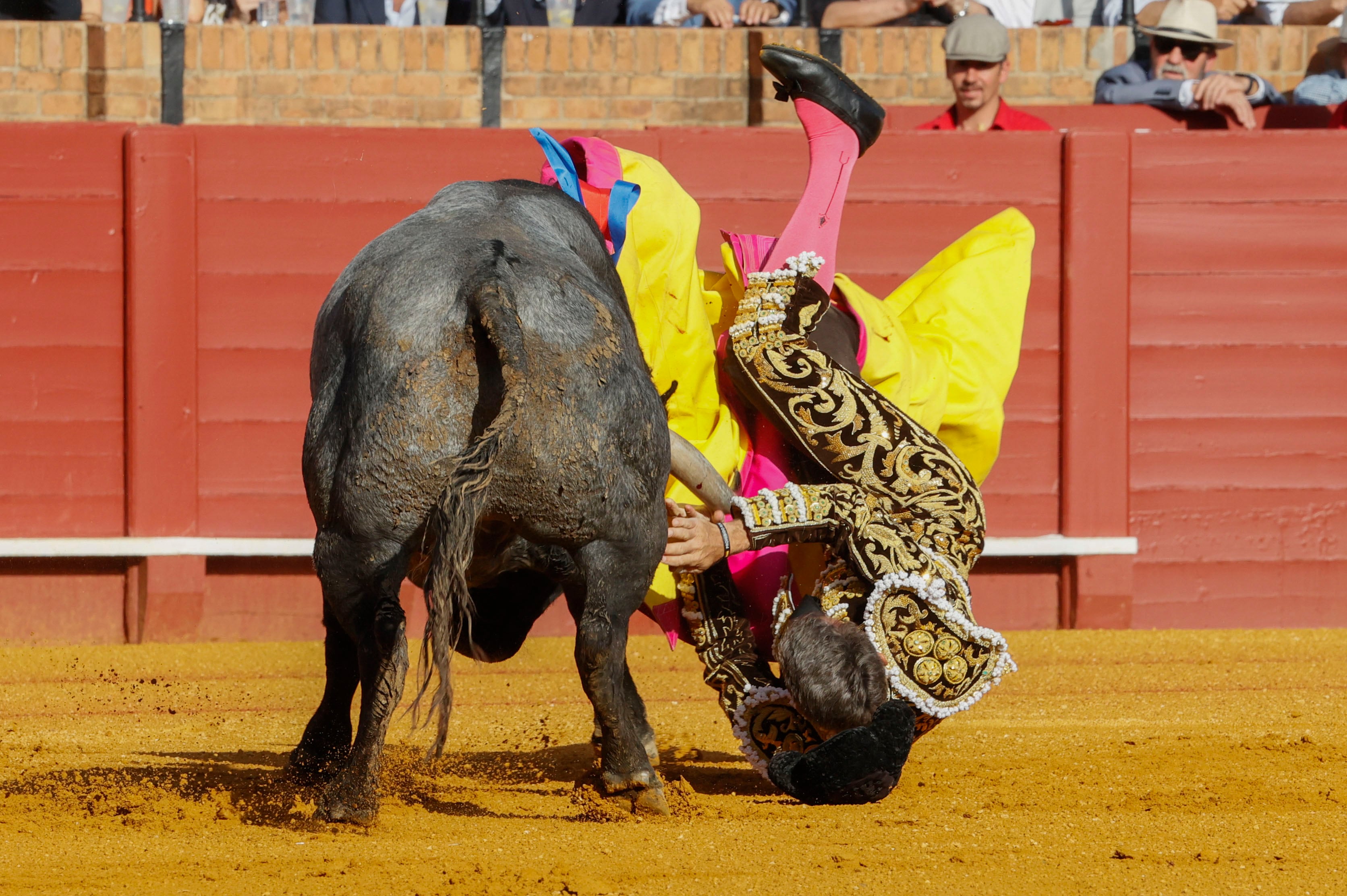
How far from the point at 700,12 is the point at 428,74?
A: 1.32 meters

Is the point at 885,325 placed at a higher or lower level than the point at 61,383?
higher

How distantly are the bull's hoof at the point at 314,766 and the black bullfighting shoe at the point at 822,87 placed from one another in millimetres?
1662

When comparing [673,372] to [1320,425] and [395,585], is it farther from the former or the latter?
[1320,425]

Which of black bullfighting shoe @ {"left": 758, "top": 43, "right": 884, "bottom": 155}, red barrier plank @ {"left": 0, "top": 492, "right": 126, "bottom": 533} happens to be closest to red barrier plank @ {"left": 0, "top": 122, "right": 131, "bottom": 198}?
red barrier plank @ {"left": 0, "top": 492, "right": 126, "bottom": 533}

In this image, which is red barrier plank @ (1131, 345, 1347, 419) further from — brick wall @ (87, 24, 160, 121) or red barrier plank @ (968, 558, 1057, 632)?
brick wall @ (87, 24, 160, 121)

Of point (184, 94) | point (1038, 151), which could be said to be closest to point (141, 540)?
point (184, 94)

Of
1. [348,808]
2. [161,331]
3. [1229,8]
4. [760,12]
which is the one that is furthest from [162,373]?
[1229,8]

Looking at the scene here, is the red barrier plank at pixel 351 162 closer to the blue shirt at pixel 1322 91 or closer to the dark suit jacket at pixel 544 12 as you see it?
the dark suit jacket at pixel 544 12

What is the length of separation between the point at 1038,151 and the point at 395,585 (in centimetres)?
442

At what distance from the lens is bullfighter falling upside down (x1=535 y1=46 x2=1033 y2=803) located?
10.3ft

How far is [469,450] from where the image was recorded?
2539 millimetres

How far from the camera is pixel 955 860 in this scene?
9.13 feet

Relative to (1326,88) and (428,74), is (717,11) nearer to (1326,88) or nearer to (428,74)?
(428,74)

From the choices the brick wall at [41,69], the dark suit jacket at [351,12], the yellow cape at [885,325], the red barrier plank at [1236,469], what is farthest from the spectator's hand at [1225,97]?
the brick wall at [41,69]
